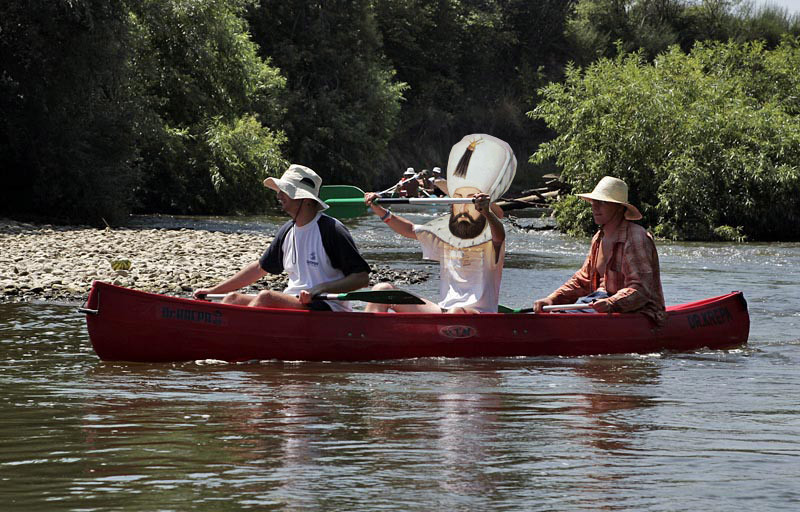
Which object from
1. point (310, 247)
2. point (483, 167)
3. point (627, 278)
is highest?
point (483, 167)

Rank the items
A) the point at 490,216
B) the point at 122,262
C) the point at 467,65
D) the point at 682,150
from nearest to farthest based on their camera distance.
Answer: the point at 490,216, the point at 122,262, the point at 682,150, the point at 467,65

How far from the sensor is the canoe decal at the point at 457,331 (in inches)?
355

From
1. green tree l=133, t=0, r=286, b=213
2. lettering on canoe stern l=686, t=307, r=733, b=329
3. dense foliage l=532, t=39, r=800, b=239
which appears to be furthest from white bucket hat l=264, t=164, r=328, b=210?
green tree l=133, t=0, r=286, b=213

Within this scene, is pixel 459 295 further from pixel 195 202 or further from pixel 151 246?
pixel 195 202

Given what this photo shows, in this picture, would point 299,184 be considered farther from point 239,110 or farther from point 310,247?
point 239,110

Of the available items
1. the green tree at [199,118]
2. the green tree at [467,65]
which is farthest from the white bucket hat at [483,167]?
the green tree at [467,65]

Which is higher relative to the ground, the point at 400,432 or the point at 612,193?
the point at 612,193

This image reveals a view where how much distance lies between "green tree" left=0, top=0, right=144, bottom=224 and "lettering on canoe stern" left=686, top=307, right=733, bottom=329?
52.6 feet

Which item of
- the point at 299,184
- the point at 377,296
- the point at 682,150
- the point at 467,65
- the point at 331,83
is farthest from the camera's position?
the point at 467,65

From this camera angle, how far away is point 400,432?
20.7 ft

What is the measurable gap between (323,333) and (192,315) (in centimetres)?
95

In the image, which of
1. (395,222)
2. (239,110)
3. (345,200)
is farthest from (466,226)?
(239,110)

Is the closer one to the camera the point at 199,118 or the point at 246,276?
the point at 246,276

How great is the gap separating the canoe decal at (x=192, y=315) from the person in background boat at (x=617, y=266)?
2535 millimetres
